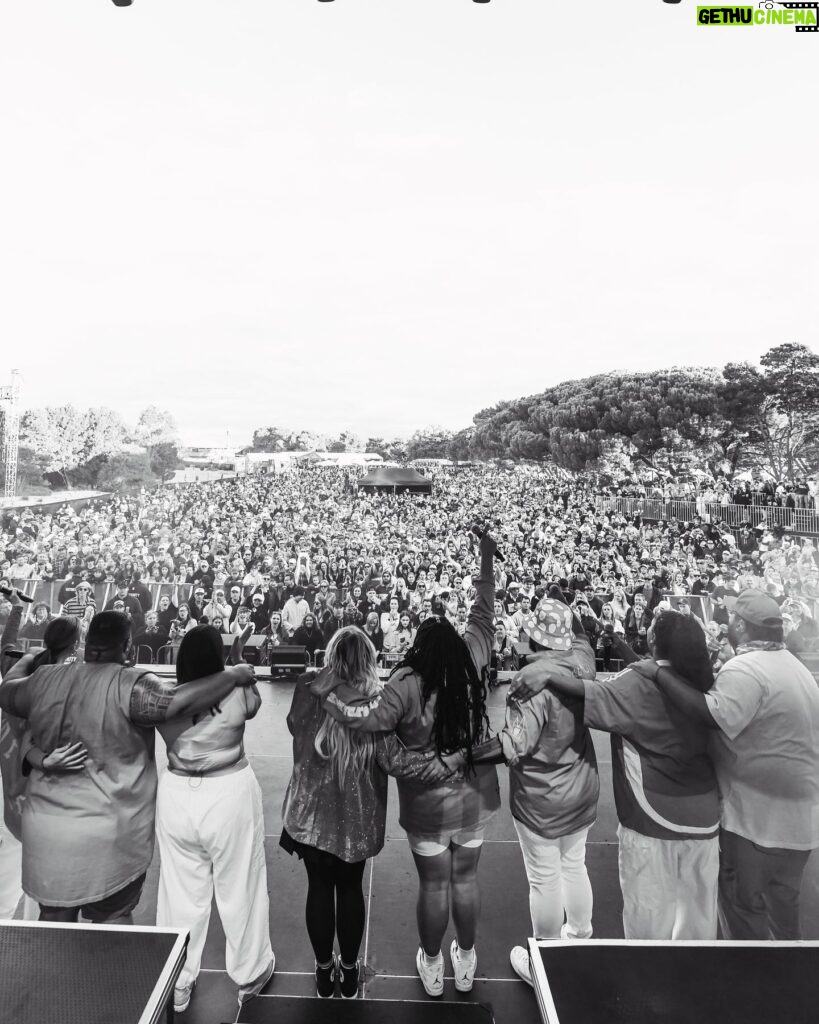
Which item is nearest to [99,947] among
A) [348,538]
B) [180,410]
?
[348,538]

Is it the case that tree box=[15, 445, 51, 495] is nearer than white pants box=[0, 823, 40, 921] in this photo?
No

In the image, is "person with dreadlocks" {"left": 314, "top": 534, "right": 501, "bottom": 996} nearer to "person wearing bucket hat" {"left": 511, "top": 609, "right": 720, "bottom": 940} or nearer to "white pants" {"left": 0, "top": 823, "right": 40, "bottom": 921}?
"person wearing bucket hat" {"left": 511, "top": 609, "right": 720, "bottom": 940}

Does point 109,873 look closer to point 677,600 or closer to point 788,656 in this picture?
point 788,656

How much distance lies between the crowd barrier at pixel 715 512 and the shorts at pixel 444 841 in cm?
258

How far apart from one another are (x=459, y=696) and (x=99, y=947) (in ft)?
3.35

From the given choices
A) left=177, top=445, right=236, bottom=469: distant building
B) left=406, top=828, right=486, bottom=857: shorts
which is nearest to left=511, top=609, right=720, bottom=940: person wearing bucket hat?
left=406, top=828, right=486, bottom=857: shorts

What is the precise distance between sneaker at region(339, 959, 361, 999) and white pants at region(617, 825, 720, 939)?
862 millimetres

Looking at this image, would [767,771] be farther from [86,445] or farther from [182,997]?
[86,445]

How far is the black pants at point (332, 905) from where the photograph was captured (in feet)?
6.11

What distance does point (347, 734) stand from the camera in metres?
1.88

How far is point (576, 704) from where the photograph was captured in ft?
6.15

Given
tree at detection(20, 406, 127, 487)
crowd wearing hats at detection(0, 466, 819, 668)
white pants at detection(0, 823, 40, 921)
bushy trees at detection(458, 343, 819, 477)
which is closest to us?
white pants at detection(0, 823, 40, 921)

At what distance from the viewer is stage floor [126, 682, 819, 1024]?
194 centimetres

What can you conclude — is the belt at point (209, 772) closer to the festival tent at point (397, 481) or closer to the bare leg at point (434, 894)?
the bare leg at point (434, 894)
